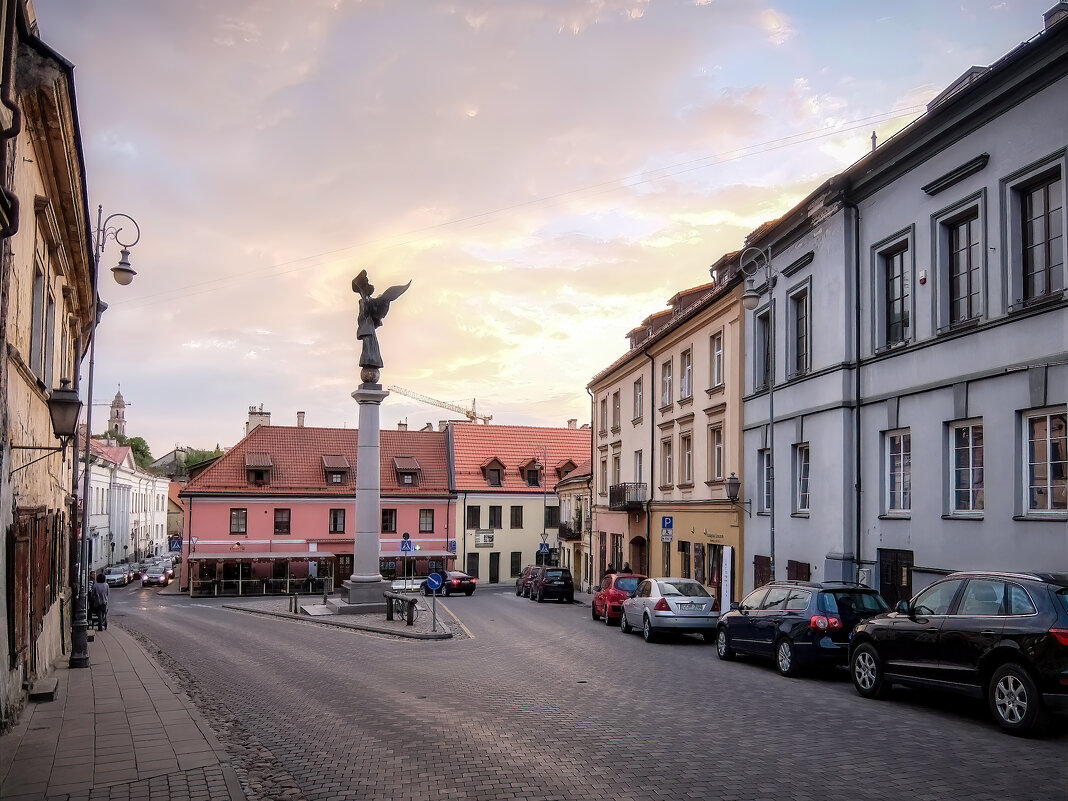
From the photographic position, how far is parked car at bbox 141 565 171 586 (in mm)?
59031

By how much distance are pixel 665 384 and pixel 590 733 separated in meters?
24.9

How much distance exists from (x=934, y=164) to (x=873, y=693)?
9690 millimetres

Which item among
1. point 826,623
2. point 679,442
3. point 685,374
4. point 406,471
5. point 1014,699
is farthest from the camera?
point 406,471

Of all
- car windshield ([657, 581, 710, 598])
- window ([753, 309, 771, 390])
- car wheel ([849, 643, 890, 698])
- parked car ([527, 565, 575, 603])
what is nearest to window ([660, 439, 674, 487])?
parked car ([527, 565, 575, 603])

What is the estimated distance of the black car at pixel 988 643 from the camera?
9273 mm

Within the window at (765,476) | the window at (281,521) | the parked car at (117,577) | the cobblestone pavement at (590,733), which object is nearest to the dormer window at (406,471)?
the window at (281,521)

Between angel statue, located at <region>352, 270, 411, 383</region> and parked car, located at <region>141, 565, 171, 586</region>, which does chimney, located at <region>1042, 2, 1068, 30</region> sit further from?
parked car, located at <region>141, 565, 171, 586</region>

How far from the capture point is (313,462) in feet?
189

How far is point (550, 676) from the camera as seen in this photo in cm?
1496

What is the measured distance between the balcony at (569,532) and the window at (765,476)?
2421cm

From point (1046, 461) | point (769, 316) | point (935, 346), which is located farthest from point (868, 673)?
point (769, 316)

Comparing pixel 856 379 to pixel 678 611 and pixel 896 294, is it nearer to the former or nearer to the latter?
pixel 896 294

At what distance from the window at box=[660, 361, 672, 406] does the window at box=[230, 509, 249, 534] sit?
29.8 meters

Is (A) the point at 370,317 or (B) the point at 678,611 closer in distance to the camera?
(B) the point at 678,611
